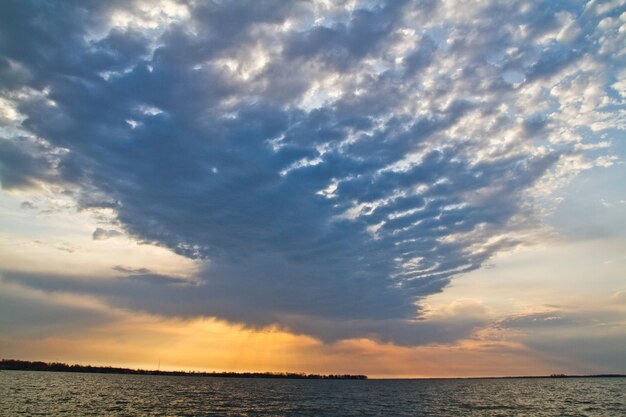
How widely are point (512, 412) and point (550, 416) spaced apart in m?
7.99

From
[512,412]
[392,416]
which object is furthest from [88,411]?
[512,412]

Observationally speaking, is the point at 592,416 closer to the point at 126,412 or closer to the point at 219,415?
the point at 219,415

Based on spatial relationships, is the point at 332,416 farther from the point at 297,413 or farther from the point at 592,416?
the point at 592,416

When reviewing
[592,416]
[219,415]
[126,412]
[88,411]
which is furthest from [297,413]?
[592,416]

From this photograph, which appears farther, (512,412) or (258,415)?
(512,412)

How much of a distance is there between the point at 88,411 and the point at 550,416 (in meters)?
78.5

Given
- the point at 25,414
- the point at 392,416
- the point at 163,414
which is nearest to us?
the point at 25,414

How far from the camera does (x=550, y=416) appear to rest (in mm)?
72062

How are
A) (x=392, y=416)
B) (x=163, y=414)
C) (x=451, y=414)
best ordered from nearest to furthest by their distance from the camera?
(x=163, y=414) < (x=392, y=416) < (x=451, y=414)

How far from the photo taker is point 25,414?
6062cm

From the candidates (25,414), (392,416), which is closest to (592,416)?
(392,416)

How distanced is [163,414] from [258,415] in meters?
15.0

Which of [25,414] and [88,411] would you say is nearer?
[25,414]

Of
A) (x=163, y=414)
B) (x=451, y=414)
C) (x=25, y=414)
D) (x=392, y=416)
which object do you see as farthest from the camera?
(x=451, y=414)
